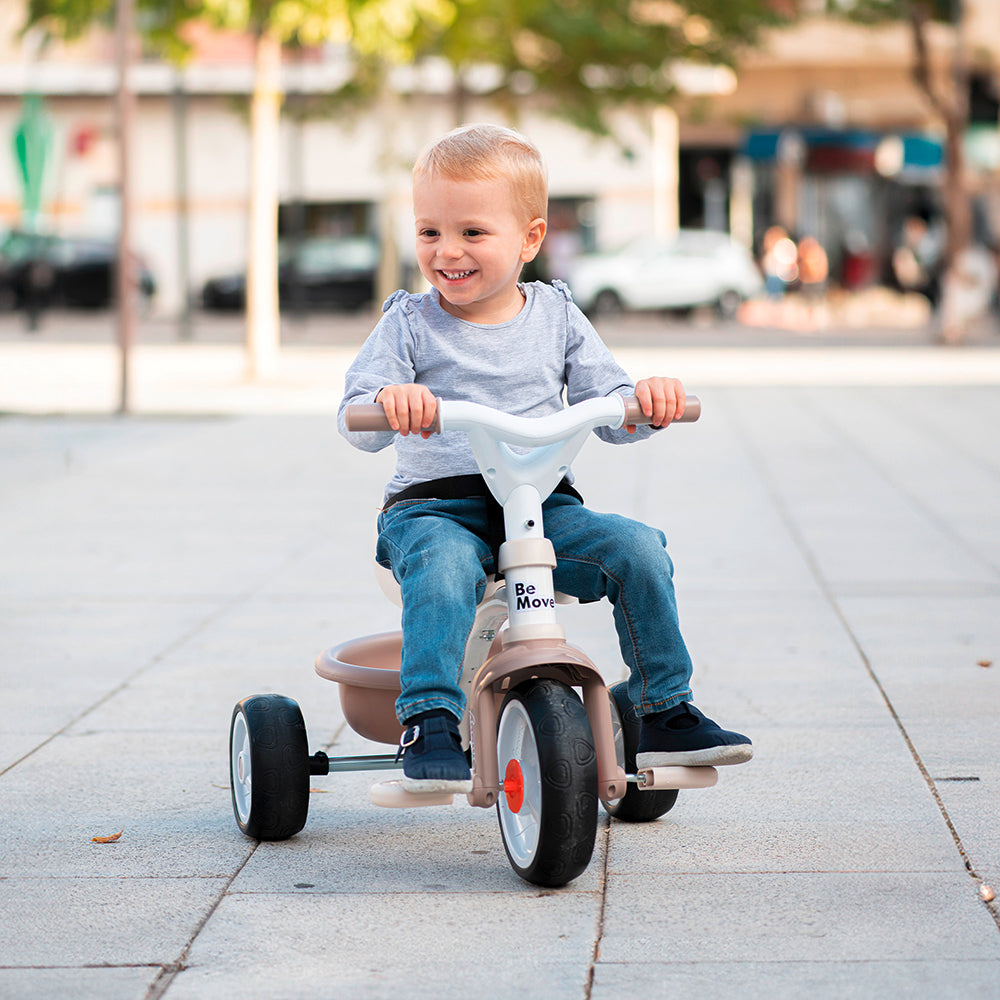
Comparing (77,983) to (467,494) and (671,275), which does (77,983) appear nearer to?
(467,494)

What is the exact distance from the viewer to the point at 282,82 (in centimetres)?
4016

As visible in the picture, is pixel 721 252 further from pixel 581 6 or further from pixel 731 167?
pixel 731 167

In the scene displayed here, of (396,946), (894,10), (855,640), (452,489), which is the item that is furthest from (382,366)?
(894,10)

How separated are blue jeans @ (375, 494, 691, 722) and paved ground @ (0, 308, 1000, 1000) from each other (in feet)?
1.41

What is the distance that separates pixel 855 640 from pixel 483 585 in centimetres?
297

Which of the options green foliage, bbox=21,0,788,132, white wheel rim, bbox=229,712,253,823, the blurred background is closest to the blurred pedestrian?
the blurred background

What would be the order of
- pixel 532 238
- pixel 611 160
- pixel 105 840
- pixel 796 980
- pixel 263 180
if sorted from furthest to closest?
pixel 611 160 → pixel 263 180 → pixel 105 840 → pixel 532 238 → pixel 796 980

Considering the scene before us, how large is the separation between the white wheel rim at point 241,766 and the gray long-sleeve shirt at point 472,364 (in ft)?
2.24

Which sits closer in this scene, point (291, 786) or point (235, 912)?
point (235, 912)

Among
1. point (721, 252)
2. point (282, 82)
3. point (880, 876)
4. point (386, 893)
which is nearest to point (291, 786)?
point (386, 893)

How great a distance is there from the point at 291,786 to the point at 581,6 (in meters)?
26.1

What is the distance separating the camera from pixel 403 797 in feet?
11.8

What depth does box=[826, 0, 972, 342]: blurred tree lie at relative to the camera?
83.4 ft

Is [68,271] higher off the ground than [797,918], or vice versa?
[68,271]
